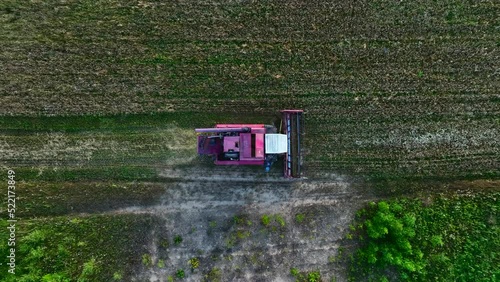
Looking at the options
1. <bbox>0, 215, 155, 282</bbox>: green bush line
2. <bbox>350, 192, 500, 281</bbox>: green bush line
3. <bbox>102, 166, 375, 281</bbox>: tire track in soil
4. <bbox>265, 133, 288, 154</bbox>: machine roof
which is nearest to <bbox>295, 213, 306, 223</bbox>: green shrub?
<bbox>102, 166, 375, 281</bbox>: tire track in soil

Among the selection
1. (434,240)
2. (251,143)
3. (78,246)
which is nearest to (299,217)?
(251,143)

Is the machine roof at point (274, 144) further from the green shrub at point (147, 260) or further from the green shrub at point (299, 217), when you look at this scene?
the green shrub at point (147, 260)

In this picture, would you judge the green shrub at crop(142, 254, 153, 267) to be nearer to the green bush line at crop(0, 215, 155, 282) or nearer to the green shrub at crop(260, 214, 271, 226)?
the green bush line at crop(0, 215, 155, 282)

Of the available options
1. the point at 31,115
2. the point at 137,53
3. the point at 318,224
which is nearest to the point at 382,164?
the point at 318,224

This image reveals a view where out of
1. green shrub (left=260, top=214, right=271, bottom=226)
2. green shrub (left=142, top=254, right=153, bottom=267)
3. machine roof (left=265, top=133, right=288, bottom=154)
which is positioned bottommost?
green shrub (left=142, top=254, right=153, bottom=267)

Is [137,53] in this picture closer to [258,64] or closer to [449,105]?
[258,64]

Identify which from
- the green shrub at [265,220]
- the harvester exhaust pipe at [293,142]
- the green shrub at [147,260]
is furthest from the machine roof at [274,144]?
the green shrub at [147,260]

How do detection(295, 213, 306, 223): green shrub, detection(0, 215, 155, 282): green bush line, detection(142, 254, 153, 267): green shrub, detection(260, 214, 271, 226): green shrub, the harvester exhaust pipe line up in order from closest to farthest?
detection(0, 215, 155, 282): green bush line → the harvester exhaust pipe → detection(142, 254, 153, 267): green shrub → detection(260, 214, 271, 226): green shrub → detection(295, 213, 306, 223): green shrub
